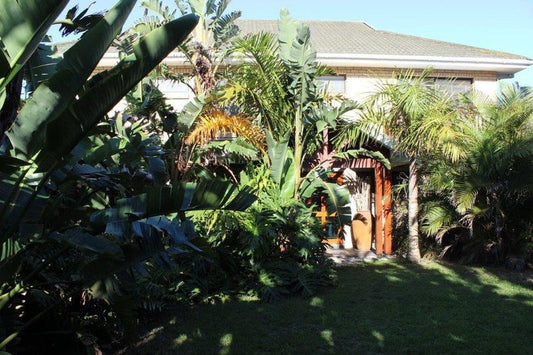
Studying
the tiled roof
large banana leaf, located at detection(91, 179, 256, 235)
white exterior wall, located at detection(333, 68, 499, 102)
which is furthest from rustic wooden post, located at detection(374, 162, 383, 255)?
large banana leaf, located at detection(91, 179, 256, 235)

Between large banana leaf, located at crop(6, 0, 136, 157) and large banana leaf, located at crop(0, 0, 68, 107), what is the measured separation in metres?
0.23

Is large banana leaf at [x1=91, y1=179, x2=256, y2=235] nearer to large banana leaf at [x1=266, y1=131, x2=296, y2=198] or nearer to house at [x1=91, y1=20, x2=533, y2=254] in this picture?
large banana leaf at [x1=266, y1=131, x2=296, y2=198]

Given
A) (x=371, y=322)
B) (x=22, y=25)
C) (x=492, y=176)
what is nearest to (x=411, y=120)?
(x=492, y=176)

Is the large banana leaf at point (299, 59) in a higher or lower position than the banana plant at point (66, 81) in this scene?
higher

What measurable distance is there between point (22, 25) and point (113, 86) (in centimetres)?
61

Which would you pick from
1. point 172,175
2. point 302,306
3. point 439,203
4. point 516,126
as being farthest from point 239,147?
point 516,126

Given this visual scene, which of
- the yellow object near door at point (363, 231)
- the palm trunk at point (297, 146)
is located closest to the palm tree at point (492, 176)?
the yellow object near door at point (363, 231)

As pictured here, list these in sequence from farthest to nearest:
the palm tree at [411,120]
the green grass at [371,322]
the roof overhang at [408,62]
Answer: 1. the roof overhang at [408,62]
2. the palm tree at [411,120]
3. the green grass at [371,322]

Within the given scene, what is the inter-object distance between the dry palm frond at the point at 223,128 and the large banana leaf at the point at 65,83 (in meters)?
6.68

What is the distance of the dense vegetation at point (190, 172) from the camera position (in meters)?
3.20

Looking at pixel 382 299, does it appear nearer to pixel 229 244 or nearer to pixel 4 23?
pixel 229 244

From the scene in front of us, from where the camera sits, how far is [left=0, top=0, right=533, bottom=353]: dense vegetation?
320 centimetres

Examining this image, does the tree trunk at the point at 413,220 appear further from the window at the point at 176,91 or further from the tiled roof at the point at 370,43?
the window at the point at 176,91

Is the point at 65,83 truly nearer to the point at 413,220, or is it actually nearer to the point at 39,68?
the point at 39,68
